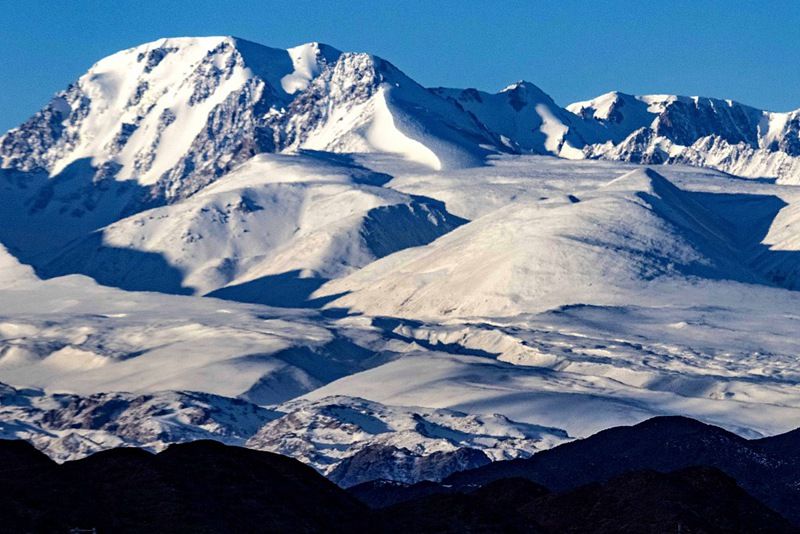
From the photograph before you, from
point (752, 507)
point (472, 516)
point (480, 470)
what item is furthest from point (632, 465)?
point (472, 516)

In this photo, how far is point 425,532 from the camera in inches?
4181

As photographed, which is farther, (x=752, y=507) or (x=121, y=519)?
(x=752, y=507)

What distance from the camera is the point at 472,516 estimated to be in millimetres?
108062

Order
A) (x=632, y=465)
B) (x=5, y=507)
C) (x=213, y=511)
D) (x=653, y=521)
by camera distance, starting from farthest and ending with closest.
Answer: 1. (x=632, y=465)
2. (x=653, y=521)
3. (x=213, y=511)
4. (x=5, y=507)

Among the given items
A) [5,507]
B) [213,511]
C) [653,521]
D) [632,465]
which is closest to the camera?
[5,507]

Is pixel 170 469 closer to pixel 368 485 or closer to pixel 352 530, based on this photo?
pixel 352 530

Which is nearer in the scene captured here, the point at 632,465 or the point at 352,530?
the point at 352,530

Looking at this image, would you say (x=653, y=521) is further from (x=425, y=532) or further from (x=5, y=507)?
(x=5, y=507)

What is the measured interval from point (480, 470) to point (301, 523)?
246 ft

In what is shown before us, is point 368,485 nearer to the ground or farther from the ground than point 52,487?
nearer to the ground

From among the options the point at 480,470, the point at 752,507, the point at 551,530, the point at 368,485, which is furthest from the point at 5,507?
the point at 480,470

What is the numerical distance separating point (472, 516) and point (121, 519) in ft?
63.6

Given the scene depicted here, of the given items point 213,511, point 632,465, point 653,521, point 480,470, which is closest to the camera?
point 213,511

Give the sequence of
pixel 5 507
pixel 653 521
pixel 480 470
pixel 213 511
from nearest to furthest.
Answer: pixel 5 507, pixel 213 511, pixel 653 521, pixel 480 470
